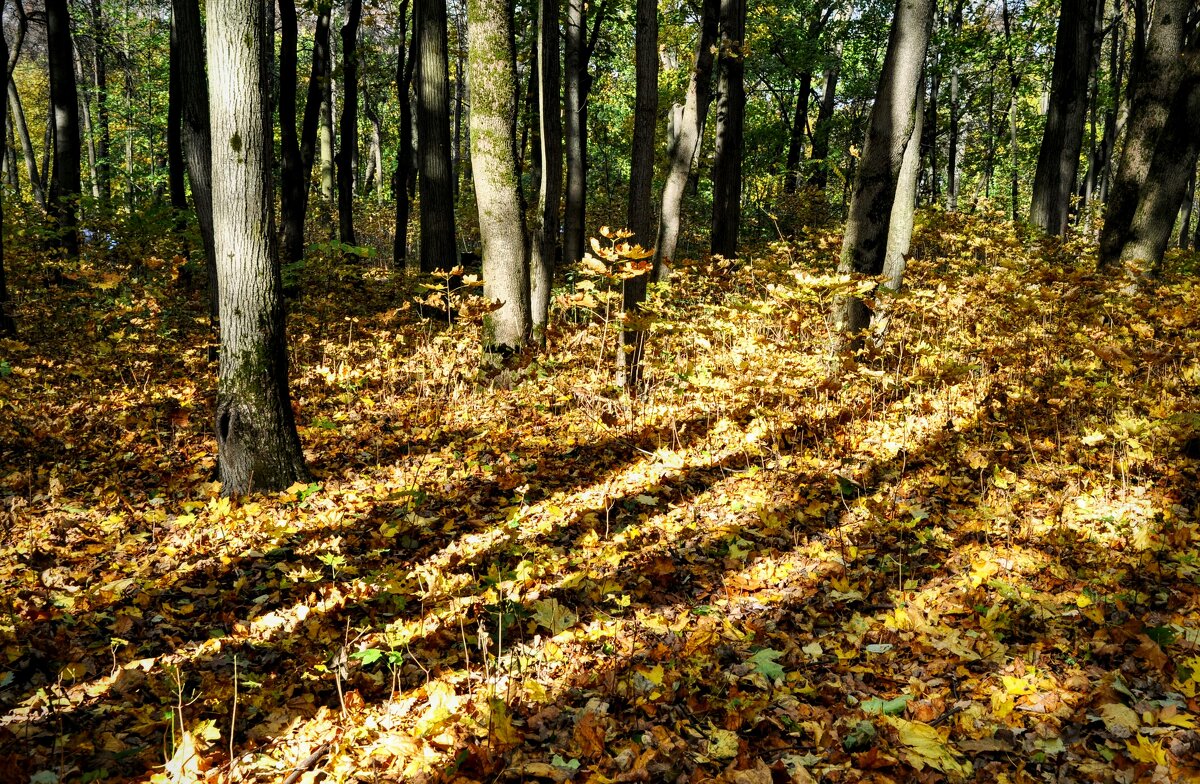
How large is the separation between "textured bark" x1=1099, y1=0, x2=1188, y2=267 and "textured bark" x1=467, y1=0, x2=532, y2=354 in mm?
7258

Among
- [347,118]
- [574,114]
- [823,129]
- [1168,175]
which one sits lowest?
[1168,175]

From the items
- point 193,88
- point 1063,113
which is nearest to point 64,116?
point 193,88

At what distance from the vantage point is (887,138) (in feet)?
20.3

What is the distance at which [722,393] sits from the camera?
22.2ft

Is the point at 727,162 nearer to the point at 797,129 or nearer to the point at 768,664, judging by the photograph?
the point at 797,129

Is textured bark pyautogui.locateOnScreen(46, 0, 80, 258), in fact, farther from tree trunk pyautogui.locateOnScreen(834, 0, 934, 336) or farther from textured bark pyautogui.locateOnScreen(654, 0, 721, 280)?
tree trunk pyautogui.locateOnScreen(834, 0, 934, 336)

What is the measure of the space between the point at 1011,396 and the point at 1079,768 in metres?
4.49

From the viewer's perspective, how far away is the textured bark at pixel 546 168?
26.6 ft

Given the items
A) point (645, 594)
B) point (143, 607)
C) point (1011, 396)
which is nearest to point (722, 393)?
point (1011, 396)

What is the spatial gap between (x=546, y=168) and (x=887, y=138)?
13.5ft

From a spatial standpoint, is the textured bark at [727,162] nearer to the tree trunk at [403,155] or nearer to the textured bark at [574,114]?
the textured bark at [574,114]

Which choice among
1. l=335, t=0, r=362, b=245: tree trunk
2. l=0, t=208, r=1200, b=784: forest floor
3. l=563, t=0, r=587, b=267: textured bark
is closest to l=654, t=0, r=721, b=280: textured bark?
l=0, t=208, r=1200, b=784: forest floor

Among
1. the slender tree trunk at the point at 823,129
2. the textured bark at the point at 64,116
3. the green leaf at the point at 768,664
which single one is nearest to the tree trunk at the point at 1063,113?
the slender tree trunk at the point at 823,129

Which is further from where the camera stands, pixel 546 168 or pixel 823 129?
pixel 823 129
